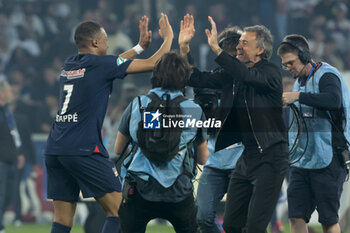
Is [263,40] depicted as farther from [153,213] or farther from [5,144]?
[5,144]

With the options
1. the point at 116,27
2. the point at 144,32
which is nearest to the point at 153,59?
the point at 144,32

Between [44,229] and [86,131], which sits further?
[44,229]

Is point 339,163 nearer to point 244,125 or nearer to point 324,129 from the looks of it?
point 324,129

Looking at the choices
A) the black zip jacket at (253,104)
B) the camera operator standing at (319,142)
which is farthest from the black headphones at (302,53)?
the black zip jacket at (253,104)

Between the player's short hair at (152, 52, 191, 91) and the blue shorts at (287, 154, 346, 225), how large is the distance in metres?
1.89

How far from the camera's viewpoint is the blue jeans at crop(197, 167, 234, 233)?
7.19m

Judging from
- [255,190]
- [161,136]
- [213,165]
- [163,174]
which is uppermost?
[161,136]

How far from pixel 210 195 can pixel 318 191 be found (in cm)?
101

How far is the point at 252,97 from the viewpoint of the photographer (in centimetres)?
617

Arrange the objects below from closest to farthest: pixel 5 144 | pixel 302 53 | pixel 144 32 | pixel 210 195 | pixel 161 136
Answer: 1. pixel 161 136
2. pixel 144 32
3. pixel 302 53
4. pixel 210 195
5. pixel 5 144

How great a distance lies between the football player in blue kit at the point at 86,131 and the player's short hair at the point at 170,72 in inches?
18.7

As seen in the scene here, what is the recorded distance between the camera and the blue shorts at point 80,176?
20.4 feet

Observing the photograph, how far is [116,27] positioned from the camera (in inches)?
645

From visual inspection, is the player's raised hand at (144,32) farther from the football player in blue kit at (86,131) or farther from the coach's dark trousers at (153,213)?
the coach's dark trousers at (153,213)
